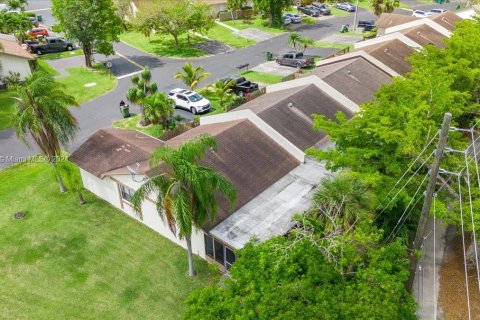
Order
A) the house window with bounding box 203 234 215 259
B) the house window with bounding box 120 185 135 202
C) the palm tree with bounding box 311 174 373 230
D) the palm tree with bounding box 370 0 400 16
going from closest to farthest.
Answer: the palm tree with bounding box 311 174 373 230 → the house window with bounding box 203 234 215 259 → the house window with bounding box 120 185 135 202 → the palm tree with bounding box 370 0 400 16

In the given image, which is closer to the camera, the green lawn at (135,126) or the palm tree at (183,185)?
the palm tree at (183,185)

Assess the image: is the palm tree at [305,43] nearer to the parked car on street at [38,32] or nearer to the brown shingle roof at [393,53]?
the brown shingle roof at [393,53]

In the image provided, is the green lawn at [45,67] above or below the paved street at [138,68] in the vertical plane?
above

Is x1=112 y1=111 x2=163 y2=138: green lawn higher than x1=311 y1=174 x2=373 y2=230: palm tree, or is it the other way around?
x1=311 y1=174 x2=373 y2=230: palm tree

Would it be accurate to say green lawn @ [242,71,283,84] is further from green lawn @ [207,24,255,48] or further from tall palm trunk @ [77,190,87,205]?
tall palm trunk @ [77,190,87,205]

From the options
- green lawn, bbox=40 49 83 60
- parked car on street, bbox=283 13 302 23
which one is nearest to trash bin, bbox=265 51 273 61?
parked car on street, bbox=283 13 302 23

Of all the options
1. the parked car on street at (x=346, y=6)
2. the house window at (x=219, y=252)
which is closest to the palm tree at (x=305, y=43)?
the parked car on street at (x=346, y=6)
